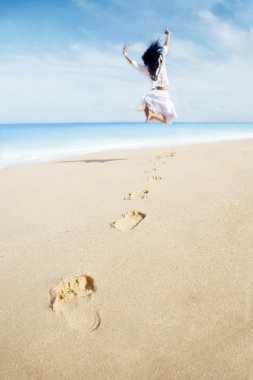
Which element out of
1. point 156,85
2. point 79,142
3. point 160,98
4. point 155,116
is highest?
point 156,85

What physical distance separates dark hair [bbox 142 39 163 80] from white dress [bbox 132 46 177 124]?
2.3 inches

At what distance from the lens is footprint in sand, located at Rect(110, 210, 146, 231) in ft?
7.68

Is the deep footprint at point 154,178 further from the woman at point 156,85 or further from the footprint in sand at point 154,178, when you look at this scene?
the woman at point 156,85

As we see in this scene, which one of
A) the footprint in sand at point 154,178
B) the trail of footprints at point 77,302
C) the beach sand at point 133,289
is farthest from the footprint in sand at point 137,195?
the trail of footprints at point 77,302

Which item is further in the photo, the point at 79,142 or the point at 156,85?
the point at 79,142

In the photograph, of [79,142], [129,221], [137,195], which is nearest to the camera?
[129,221]

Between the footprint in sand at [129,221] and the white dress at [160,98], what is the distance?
85.0 inches

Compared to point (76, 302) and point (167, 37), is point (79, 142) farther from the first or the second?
point (76, 302)

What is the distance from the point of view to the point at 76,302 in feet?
5.23

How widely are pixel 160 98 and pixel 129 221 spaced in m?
2.42

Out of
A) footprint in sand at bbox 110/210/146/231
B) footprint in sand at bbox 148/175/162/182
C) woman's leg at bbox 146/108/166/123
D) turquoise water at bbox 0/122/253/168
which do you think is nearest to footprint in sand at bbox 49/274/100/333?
footprint in sand at bbox 110/210/146/231

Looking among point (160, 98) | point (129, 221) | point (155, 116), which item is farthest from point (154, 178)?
point (129, 221)

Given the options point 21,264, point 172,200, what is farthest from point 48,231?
point 172,200

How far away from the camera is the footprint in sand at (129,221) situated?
2.34 metres
